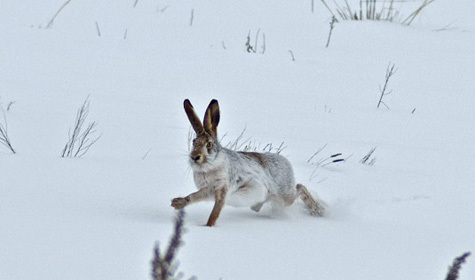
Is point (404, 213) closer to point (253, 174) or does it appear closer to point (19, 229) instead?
point (253, 174)

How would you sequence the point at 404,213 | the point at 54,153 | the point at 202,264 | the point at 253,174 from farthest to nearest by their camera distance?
1. the point at 54,153
2. the point at 404,213
3. the point at 253,174
4. the point at 202,264

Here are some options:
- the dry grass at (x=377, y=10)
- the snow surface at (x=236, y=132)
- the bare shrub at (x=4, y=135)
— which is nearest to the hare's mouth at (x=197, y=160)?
the snow surface at (x=236, y=132)

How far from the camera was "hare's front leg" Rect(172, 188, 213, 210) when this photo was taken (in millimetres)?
5070

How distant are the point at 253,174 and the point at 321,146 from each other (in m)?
2.51

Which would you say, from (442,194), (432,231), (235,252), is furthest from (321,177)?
(235,252)

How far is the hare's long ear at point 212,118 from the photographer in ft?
16.9

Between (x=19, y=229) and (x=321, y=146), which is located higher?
(x=19, y=229)

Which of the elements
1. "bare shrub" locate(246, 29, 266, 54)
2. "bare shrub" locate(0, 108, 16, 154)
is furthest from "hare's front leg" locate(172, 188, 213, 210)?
"bare shrub" locate(246, 29, 266, 54)

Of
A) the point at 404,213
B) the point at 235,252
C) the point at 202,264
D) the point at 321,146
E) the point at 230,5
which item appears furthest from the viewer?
the point at 230,5

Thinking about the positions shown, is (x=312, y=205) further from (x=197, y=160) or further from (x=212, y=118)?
(x=197, y=160)

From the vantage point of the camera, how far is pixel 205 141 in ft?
16.5

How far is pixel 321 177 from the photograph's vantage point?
673cm

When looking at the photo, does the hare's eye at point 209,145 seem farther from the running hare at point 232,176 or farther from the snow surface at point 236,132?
the snow surface at point 236,132

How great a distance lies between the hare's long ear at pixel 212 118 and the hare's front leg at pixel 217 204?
0.92 ft
